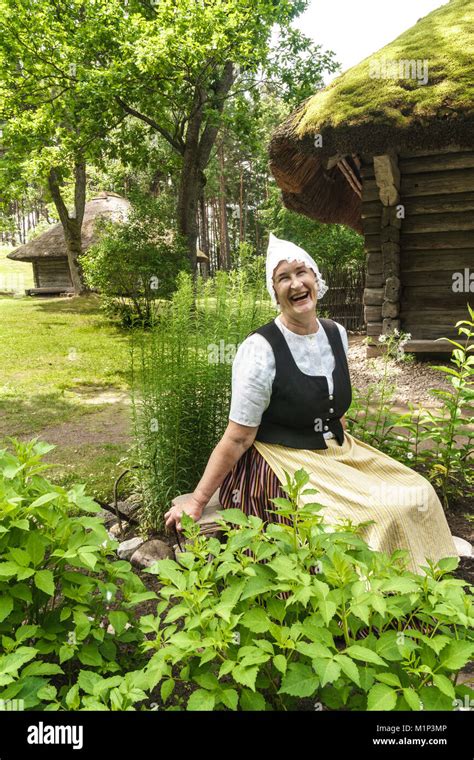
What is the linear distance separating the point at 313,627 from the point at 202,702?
288 millimetres

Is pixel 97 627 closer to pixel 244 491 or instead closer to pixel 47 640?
pixel 47 640

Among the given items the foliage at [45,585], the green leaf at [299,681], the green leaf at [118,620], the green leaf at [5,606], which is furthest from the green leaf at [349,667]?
the green leaf at [5,606]

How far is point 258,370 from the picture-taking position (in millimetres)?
2123

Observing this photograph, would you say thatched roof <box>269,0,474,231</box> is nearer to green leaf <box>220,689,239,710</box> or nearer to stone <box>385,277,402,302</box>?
stone <box>385,277,402,302</box>

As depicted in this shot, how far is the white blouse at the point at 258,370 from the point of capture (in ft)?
6.91

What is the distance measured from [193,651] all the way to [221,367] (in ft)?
6.77

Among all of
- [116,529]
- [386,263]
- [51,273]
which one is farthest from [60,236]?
[116,529]

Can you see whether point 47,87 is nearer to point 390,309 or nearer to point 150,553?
point 390,309

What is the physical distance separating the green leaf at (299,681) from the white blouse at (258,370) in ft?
3.36

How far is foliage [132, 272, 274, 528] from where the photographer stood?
305cm

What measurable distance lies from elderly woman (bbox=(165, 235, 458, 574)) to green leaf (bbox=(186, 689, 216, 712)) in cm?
90

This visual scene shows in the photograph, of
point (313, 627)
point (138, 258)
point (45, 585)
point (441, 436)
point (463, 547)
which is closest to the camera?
point (313, 627)

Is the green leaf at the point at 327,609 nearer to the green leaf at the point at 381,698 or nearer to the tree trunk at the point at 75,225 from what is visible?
the green leaf at the point at 381,698

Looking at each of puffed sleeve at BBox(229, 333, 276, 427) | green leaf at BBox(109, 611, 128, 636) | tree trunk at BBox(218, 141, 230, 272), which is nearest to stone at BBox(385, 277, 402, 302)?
puffed sleeve at BBox(229, 333, 276, 427)
